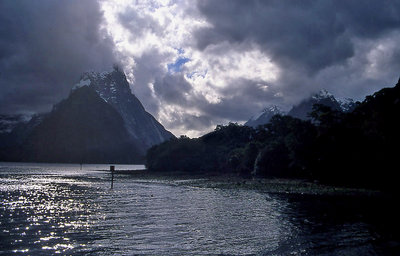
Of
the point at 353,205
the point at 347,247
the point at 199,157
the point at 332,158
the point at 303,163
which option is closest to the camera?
the point at 347,247

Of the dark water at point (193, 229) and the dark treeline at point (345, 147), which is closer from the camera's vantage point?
the dark water at point (193, 229)

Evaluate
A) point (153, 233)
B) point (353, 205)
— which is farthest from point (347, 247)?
point (353, 205)

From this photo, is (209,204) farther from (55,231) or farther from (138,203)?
(55,231)

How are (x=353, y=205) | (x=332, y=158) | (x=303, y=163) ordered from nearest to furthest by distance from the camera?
(x=353, y=205), (x=332, y=158), (x=303, y=163)

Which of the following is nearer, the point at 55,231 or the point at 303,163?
the point at 55,231

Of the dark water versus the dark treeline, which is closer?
the dark water

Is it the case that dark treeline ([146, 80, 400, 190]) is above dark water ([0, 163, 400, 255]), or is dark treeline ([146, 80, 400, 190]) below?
above

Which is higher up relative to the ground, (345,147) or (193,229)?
(345,147)

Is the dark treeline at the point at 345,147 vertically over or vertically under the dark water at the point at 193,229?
over

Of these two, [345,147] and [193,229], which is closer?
[193,229]

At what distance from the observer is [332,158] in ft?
226

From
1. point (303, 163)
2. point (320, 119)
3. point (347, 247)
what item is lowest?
point (347, 247)

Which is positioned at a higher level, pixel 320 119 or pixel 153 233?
pixel 320 119

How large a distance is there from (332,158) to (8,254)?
212 ft
